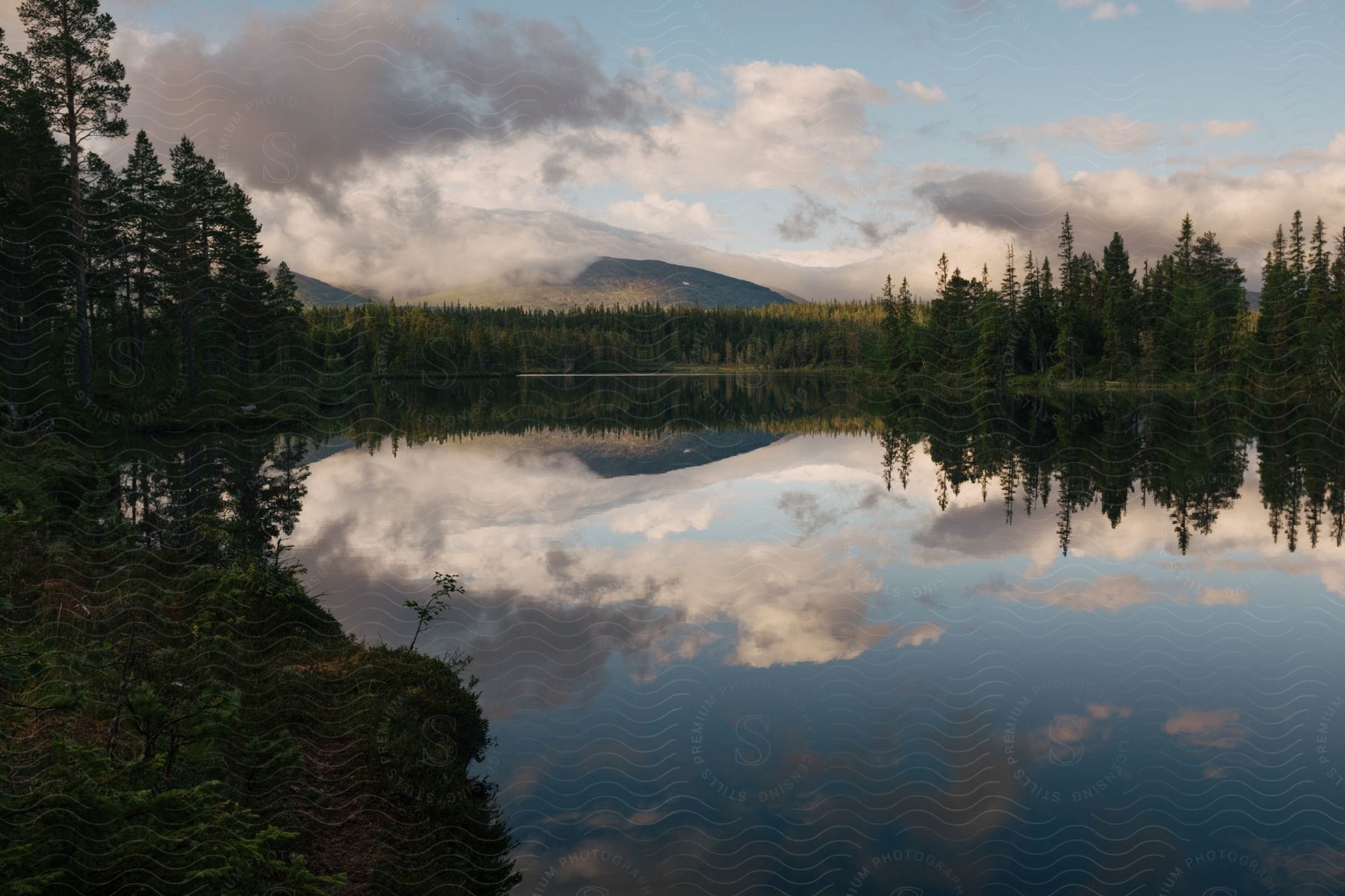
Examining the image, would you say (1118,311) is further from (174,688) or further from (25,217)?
(174,688)

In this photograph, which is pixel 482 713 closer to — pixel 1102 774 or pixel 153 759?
pixel 153 759

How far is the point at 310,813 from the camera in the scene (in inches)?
404

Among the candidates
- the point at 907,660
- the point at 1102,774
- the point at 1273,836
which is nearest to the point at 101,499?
the point at 907,660

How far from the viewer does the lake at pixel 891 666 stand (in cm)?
1103

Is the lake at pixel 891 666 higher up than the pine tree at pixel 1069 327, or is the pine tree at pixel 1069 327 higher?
the pine tree at pixel 1069 327

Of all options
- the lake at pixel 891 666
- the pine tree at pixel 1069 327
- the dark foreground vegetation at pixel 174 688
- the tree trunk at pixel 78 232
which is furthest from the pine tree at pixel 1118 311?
the tree trunk at pixel 78 232

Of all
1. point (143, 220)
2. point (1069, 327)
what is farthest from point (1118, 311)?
point (143, 220)

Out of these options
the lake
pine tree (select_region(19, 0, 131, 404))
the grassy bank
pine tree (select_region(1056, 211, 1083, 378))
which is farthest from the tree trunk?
pine tree (select_region(1056, 211, 1083, 378))

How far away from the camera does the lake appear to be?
1103 centimetres

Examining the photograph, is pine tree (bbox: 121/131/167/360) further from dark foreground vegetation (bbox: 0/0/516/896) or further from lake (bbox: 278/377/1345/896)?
lake (bbox: 278/377/1345/896)

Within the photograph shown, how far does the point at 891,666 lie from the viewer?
17000mm

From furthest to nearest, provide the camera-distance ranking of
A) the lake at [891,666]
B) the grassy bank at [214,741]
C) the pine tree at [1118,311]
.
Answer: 1. the pine tree at [1118,311]
2. the lake at [891,666]
3. the grassy bank at [214,741]

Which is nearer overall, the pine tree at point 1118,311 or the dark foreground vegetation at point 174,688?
the dark foreground vegetation at point 174,688

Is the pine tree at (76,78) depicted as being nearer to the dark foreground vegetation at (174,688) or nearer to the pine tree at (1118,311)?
the dark foreground vegetation at (174,688)
